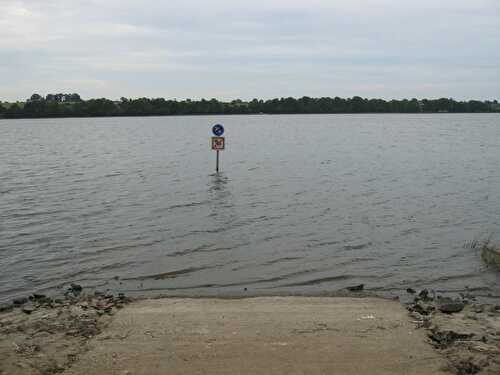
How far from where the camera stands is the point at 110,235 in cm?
1495

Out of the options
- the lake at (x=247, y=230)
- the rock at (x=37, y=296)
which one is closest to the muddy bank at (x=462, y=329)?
the lake at (x=247, y=230)

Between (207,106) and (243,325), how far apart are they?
6679 inches

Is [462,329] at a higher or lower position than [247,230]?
higher

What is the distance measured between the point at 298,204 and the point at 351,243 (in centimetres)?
567

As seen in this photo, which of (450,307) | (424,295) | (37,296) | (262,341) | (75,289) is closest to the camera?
(262,341)

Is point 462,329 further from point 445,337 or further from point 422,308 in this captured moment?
point 422,308

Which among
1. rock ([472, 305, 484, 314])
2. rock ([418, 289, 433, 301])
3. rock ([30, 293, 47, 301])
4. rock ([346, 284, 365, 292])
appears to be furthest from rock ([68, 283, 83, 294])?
rock ([472, 305, 484, 314])

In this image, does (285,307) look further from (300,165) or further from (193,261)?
(300,165)

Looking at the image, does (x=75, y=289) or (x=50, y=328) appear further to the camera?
(x=75, y=289)

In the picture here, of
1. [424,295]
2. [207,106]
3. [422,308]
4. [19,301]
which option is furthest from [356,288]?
[207,106]

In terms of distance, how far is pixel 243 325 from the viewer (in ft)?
25.7

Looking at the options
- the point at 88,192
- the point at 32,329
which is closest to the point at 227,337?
the point at 32,329

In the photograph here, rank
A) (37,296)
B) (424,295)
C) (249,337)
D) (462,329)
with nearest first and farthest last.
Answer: (249,337) → (462,329) → (37,296) → (424,295)

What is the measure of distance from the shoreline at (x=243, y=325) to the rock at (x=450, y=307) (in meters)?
0.02
